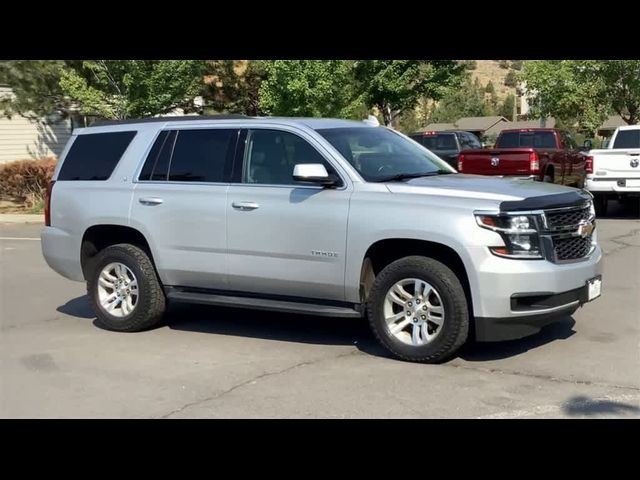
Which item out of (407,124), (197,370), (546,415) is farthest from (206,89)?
(407,124)

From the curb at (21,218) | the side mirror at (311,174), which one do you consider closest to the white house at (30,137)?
the curb at (21,218)

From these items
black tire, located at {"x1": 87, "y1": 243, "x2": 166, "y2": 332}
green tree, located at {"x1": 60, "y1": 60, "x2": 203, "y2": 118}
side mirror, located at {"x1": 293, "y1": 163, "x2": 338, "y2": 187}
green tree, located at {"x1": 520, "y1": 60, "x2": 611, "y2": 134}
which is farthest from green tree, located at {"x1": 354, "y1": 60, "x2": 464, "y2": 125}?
side mirror, located at {"x1": 293, "y1": 163, "x2": 338, "y2": 187}

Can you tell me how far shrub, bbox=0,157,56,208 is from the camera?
72.9 feet

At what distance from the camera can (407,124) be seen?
5666 cm

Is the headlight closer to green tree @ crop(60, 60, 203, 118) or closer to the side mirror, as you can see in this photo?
the side mirror

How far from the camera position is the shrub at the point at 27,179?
2222cm

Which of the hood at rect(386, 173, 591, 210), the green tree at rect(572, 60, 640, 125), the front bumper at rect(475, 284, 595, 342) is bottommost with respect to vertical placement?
the front bumper at rect(475, 284, 595, 342)

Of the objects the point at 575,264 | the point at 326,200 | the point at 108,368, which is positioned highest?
the point at 326,200

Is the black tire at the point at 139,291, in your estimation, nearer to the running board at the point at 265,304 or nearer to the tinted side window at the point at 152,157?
the running board at the point at 265,304

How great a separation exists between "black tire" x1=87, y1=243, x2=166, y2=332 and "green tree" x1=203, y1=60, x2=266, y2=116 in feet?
55.0

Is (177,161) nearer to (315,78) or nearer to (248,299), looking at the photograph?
(248,299)

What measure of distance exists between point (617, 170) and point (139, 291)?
11.0 metres

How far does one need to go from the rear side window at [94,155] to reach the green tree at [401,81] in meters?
16.8
